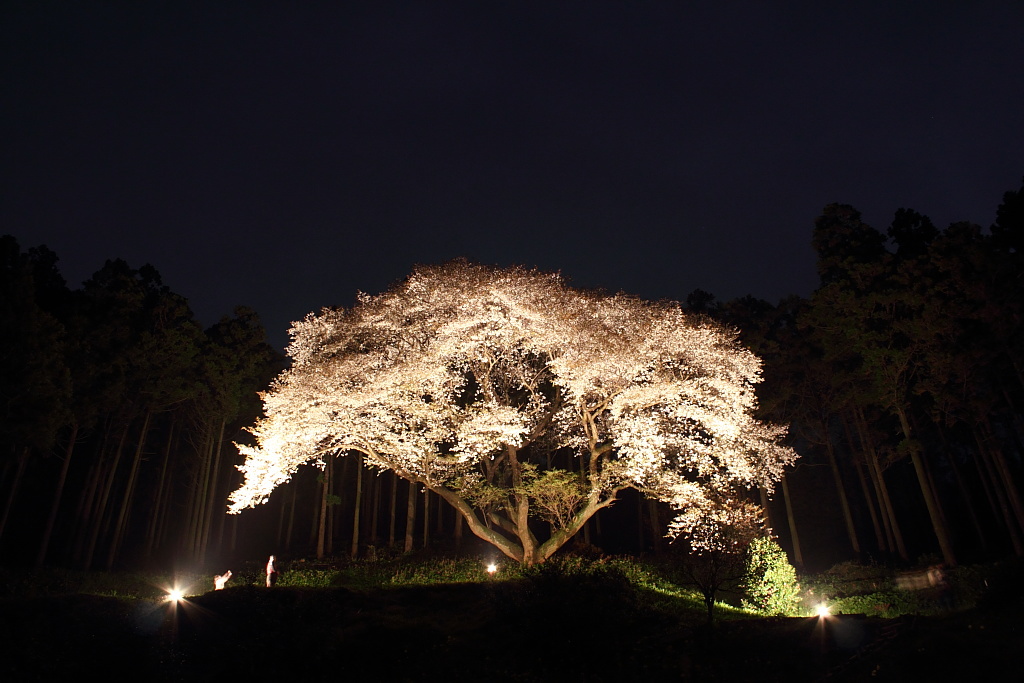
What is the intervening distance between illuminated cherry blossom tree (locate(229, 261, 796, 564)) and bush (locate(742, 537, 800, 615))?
1751 millimetres

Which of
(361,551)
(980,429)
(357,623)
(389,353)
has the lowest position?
(357,623)

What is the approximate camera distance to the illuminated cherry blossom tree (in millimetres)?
15477

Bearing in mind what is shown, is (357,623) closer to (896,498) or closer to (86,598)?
(86,598)

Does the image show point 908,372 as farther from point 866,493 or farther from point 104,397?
point 104,397

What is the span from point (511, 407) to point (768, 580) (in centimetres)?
787

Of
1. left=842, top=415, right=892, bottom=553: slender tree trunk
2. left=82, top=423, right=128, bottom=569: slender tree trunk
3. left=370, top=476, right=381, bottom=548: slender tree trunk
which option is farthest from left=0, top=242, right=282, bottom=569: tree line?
left=842, top=415, right=892, bottom=553: slender tree trunk

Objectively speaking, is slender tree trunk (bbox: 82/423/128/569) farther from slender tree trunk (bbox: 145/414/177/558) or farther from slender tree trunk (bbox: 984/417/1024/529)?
slender tree trunk (bbox: 984/417/1024/529)

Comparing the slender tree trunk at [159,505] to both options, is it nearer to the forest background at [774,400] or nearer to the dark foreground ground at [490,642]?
the forest background at [774,400]

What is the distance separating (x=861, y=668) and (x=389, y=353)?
12363 millimetres

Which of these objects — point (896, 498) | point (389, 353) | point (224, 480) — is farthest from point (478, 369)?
point (896, 498)

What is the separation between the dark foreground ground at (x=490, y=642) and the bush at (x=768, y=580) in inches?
147

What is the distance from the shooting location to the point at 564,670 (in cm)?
859

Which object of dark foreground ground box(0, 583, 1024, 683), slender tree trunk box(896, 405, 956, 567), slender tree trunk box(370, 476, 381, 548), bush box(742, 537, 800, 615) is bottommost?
dark foreground ground box(0, 583, 1024, 683)

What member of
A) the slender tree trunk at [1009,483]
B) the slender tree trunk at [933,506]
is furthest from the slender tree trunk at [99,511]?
the slender tree trunk at [1009,483]
